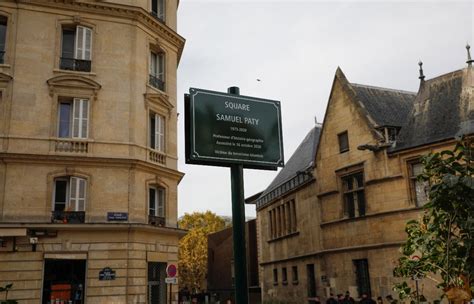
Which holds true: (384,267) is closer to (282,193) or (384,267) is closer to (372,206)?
A: (372,206)

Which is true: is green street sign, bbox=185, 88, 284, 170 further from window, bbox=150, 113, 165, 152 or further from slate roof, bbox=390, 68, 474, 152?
window, bbox=150, 113, 165, 152

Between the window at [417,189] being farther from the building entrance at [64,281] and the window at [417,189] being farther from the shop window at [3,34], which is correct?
the shop window at [3,34]

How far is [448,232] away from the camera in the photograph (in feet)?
19.7

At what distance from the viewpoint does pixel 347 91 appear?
90.0ft

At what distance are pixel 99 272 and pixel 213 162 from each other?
594 inches

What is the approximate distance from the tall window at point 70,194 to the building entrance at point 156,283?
4.17 meters

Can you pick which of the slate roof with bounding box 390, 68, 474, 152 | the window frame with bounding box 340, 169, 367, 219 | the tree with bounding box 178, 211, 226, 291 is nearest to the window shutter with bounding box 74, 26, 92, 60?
the window frame with bounding box 340, 169, 367, 219

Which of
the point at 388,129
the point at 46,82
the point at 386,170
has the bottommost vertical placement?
the point at 386,170

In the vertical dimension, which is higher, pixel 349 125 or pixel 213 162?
pixel 349 125

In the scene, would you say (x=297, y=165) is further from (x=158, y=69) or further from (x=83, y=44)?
(x=83, y=44)

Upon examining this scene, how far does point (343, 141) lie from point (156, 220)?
35.6 ft

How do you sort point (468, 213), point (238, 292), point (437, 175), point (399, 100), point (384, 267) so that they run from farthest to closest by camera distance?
1. point (399, 100)
2. point (384, 267)
3. point (238, 292)
4. point (437, 175)
5. point (468, 213)

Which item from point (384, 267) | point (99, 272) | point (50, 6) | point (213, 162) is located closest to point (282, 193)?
point (384, 267)

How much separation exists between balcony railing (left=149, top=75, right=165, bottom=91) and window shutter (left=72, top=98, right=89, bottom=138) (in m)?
3.84
